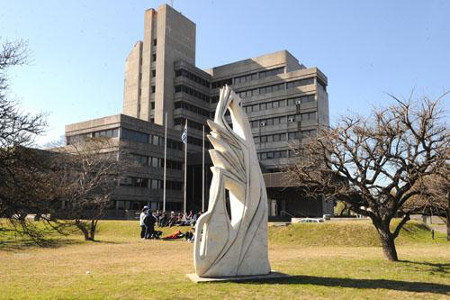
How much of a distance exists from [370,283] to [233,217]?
15.3ft

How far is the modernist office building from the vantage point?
2366 inches

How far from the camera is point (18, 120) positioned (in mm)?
9727

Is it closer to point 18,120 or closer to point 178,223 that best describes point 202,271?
point 18,120

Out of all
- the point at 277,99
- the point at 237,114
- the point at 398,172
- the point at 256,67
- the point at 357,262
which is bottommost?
the point at 357,262

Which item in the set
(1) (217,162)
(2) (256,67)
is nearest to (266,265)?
(1) (217,162)

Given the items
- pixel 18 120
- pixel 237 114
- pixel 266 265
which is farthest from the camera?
pixel 237 114

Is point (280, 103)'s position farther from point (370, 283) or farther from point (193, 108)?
point (370, 283)

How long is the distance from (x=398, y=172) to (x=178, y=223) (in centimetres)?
2311

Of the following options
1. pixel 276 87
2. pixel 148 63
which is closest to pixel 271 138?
pixel 276 87

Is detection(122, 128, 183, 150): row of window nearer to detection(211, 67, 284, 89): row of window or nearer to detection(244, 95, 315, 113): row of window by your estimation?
detection(211, 67, 284, 89): row of window

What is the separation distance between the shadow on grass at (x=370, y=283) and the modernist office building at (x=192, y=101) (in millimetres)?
45916

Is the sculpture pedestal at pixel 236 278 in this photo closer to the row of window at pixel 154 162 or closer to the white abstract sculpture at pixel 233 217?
the white abstract sculpture at pixel 233 217

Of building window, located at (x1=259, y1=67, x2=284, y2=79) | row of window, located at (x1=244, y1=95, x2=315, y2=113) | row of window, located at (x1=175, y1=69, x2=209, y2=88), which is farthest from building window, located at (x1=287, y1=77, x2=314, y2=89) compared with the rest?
row of window, located at (x1=175, y1=69, x2=209, y2=88)

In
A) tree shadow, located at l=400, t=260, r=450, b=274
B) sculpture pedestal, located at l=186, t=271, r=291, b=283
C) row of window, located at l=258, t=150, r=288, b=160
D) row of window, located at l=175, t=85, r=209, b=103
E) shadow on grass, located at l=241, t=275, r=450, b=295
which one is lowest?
tree shadow, located at l=400, t=260, r=450, b=274
